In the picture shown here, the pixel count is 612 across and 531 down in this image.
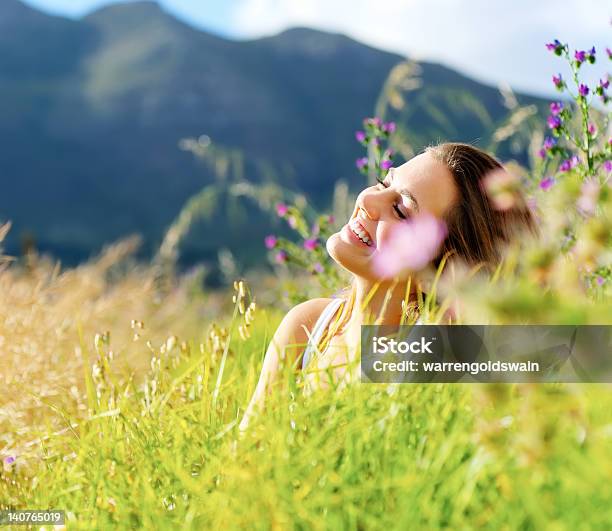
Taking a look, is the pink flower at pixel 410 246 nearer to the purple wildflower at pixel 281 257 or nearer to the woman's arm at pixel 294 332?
the woman's arm at pixel 294 332

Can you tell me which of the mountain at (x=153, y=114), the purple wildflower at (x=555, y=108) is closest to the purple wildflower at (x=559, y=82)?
the purple wildflower at (x=555, y=108)

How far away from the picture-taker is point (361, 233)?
2.06m

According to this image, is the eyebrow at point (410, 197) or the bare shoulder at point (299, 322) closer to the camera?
the eyebrow at point (410, 197)

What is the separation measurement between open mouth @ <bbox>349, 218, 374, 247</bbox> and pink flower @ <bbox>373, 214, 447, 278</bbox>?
0.19 feet

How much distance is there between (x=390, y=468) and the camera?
1322 millimetres

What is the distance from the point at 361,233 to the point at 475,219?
0.99 ft

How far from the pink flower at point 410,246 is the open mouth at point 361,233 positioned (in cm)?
6

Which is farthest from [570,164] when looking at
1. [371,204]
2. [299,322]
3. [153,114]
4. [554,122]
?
[153,114]

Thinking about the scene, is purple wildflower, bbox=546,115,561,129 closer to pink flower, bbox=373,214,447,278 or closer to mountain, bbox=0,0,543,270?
pink flower, bbox=373,214,447,278

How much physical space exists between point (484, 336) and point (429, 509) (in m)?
0.44

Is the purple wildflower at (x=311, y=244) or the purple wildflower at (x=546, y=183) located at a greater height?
the purple wildflower at (x=546, y=183)

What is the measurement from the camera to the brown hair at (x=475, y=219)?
2.06 meters

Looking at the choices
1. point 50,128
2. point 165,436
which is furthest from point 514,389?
point 50,128

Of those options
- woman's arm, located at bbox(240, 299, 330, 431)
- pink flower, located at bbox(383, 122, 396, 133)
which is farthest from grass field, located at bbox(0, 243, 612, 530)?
pink flower, located at bbox(383, 122, 396, 133)
